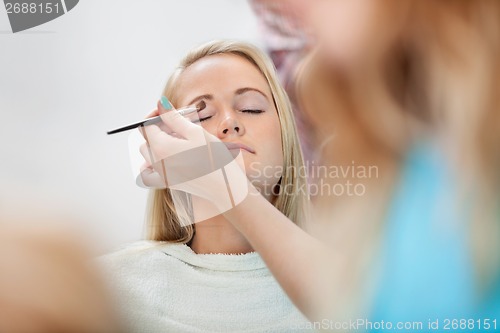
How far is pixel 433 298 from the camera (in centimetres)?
69

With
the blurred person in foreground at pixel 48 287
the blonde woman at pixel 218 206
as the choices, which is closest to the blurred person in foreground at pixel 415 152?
the blonde woman at pixel 218 206

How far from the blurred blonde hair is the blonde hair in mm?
118

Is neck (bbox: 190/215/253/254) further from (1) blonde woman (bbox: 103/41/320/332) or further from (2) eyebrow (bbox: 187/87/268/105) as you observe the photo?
(2) eyebrow (bbox: 187/87/268/105)

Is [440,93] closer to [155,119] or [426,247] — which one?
[426,247]

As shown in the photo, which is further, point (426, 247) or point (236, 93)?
point (236, 93)

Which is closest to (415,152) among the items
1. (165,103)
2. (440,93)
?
(440,93)

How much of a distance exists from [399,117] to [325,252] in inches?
7.4

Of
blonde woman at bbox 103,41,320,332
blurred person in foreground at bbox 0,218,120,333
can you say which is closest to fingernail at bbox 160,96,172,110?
blonde woman at bbox 103,41,320,332

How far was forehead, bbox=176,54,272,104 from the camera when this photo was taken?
2.62 feet

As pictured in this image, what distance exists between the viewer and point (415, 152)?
0.68m

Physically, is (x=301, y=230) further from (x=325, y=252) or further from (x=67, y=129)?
(x=67, y=129)

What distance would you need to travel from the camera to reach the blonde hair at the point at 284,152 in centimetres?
80

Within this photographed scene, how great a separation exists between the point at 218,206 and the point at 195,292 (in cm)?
12

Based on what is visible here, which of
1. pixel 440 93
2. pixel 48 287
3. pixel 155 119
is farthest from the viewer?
pixel 155 119
